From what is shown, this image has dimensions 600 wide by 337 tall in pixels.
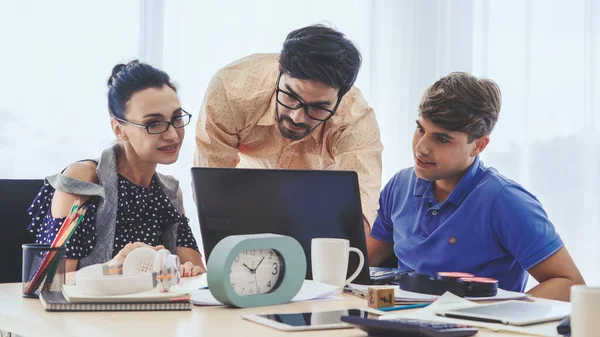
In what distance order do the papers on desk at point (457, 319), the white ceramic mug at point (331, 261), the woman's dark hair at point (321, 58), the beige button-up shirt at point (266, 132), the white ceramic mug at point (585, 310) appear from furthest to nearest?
the beige button-up shirt at point (266, 132)
the woman's dark hair at point (321, 58)
the white ceramic mug at point (331, 261)
the papers on desk at point (457, 319)
the white ceramic mug at point (585, 310)

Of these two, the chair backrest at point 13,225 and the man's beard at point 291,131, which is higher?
the man's beard at point 291,131

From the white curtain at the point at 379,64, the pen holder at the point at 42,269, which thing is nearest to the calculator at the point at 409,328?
the pen holder at the point at 42,269

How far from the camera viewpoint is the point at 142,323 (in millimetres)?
1078

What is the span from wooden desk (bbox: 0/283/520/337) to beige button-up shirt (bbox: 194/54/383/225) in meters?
1.10

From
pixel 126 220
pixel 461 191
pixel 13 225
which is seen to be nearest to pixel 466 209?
pixel 461 191

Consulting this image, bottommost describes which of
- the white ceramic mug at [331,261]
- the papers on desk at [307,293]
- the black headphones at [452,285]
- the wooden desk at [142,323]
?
the wooden desk at [142,323]

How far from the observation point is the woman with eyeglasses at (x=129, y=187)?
6.25ft

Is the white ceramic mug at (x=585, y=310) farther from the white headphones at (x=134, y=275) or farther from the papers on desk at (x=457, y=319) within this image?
the white headphones at (x=134, y=275)

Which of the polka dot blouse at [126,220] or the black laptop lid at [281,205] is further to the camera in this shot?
the polka dot blouse at [126,220]

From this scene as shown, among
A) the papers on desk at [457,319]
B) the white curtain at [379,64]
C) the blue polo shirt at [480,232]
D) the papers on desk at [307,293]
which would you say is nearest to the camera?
the papers on desk at [457,319]

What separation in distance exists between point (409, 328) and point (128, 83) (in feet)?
4.53

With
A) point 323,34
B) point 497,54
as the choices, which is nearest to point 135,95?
point 323,34

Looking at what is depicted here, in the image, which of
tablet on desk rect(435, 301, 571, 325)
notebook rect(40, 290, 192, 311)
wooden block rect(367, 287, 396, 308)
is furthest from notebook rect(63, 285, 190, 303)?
tablet on desk rect(435, 301, 571, 325)

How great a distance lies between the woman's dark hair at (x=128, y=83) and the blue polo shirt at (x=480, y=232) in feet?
2.59
